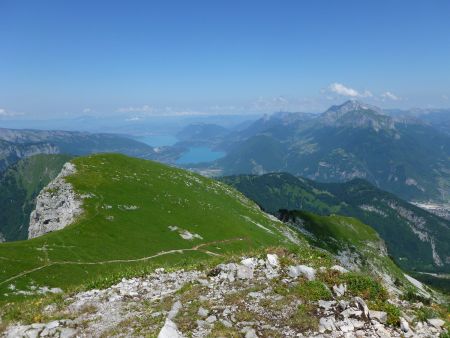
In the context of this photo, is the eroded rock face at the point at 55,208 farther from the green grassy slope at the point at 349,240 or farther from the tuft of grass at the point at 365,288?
the green grassy slope at the point at 349,240

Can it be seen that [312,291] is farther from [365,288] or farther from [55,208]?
[55,208]

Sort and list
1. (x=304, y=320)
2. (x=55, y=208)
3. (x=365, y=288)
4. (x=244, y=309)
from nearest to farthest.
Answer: (x=304, y=320), (x=244, y=309), (x=365, y=288), (x=55, y=208)

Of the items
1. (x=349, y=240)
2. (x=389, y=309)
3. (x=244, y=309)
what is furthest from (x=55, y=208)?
(x=349, y=240)

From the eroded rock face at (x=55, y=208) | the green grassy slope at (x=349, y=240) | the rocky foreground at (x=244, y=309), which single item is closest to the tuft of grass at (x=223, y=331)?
the rocky foreground at (x=244, y=309)

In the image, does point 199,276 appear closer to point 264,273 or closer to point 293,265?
point 264,273

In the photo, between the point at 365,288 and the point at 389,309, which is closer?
the point at 389,309

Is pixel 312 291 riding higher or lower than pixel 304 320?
higher

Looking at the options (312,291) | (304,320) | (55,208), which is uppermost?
(312,291)
